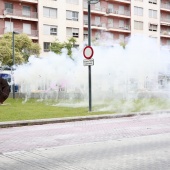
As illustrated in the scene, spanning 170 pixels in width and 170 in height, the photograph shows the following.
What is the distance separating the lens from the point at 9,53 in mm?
36688

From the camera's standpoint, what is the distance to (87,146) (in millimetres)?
8609

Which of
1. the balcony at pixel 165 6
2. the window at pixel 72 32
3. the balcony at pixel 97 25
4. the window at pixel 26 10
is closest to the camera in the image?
the window at pixel 26 10

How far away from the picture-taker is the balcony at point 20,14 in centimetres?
4548

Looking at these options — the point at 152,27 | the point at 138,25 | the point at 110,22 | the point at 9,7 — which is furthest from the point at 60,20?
the point at 152,27

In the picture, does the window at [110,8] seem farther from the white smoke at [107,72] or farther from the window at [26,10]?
the white smoke at [107,72]

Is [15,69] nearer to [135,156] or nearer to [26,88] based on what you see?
[26,88]

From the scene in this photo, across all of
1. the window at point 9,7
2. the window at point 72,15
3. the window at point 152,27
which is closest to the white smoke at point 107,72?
the window at point 9,7

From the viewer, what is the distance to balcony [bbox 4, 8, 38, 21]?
45.5 m

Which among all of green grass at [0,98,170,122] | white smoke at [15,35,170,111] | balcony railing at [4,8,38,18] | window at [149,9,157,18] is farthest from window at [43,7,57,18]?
green grass at [0,98,170,122]

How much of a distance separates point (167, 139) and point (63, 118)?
16.6ft

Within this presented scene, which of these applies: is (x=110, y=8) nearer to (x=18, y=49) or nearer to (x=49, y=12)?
(x=49, y=12)

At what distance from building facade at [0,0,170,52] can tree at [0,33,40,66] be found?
645 centimetres

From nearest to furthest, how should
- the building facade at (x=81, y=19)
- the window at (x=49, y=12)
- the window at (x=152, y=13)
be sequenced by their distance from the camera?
the building facade at (x=81, y=19) < the window at (x=49, y=12) < the window at (x=152, y=13)

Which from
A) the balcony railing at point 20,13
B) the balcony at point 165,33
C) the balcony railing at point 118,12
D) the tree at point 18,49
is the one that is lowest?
the tree at point 18,49
